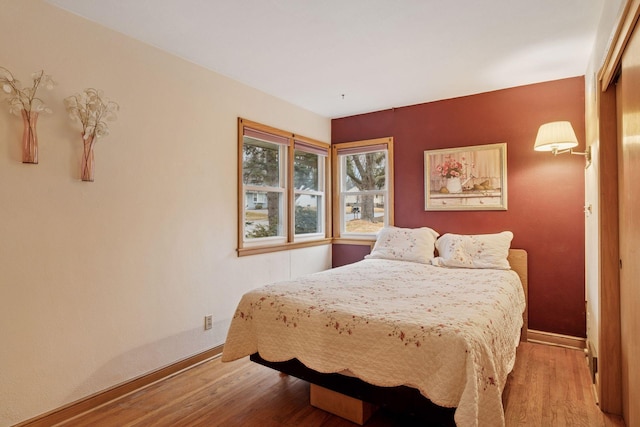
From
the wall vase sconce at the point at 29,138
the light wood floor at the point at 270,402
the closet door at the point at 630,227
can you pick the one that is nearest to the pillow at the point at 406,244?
the light wood floor at the point at 270,402

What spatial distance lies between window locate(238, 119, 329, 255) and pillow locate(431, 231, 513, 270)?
60.9 inches

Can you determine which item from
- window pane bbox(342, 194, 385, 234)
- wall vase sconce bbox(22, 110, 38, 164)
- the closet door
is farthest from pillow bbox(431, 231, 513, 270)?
wall vase sconce bbox(22, 110, 38, 164)

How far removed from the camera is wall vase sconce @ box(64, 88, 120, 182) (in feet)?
6.78

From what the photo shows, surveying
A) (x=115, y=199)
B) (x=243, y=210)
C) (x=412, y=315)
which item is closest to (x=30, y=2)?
(x=115, y=199)

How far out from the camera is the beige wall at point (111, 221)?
6.17ft

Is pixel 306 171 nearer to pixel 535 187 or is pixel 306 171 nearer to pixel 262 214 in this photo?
pixel 262 214

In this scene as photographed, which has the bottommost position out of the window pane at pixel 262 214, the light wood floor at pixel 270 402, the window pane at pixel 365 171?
the light wood floor at pixel 270 402

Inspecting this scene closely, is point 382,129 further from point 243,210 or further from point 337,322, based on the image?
point 337,322

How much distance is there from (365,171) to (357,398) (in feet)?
9.68

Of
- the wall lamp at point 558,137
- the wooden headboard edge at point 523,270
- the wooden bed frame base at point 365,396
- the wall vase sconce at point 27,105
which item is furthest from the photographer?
the wooden headboard edge at point 523,270

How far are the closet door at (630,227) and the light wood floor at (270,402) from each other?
324 millimetres

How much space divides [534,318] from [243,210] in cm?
290

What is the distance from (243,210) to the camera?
3.29m

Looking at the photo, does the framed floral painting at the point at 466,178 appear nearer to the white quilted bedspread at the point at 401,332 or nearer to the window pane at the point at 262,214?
the white quilted bedspread at the point at 401,332
